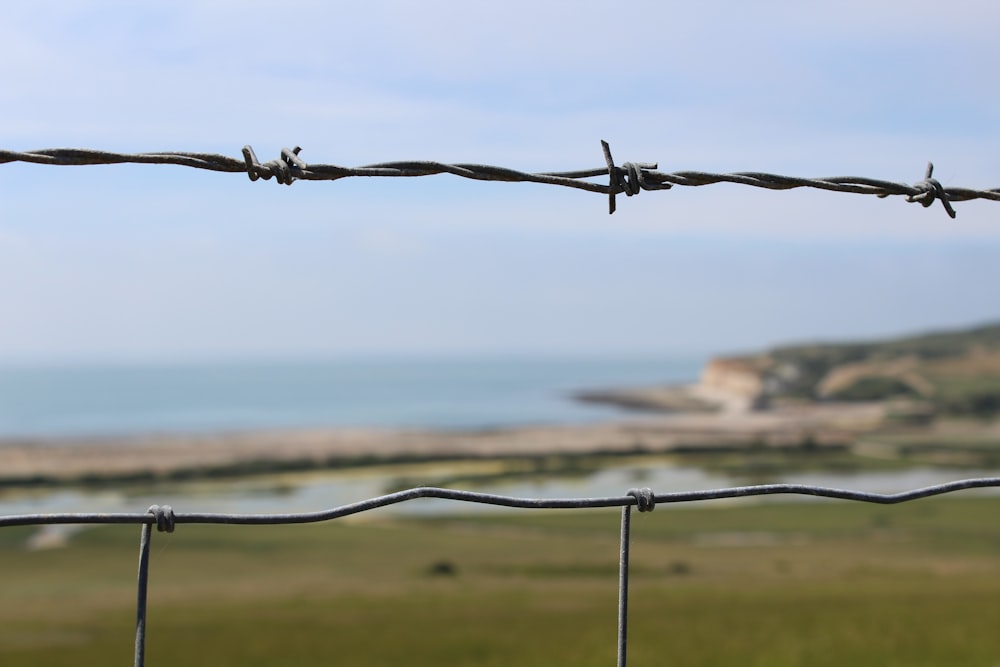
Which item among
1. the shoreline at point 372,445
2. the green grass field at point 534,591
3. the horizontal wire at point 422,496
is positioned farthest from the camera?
the shoreline at point 372,445

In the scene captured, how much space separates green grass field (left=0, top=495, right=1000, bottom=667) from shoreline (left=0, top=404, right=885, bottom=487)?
594 cm

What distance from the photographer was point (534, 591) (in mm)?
7734

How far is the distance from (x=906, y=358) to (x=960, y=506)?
649 inches

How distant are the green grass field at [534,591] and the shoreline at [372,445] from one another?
5940 millimetres

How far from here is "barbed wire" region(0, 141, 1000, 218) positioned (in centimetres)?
112

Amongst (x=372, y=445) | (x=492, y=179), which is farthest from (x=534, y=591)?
(x=372, y=445)

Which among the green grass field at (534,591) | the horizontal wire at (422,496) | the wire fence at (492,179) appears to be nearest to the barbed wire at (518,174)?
the wire fence at (492,179)

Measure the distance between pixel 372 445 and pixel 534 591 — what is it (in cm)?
1357

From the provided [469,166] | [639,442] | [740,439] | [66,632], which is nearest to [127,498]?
[66,632]

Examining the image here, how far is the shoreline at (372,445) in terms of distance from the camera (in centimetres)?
1766

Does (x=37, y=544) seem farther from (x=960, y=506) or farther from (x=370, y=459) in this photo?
(x=960, y=506)

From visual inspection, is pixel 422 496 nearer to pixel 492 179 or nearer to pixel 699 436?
pixel 492 179

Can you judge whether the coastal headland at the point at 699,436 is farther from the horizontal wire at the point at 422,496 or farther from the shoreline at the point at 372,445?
the horizontal wire at the point at 422,496

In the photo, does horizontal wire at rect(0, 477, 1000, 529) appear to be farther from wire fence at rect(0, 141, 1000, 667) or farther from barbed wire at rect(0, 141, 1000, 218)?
barbed wire at rect(0, 141, 1000, 218)
